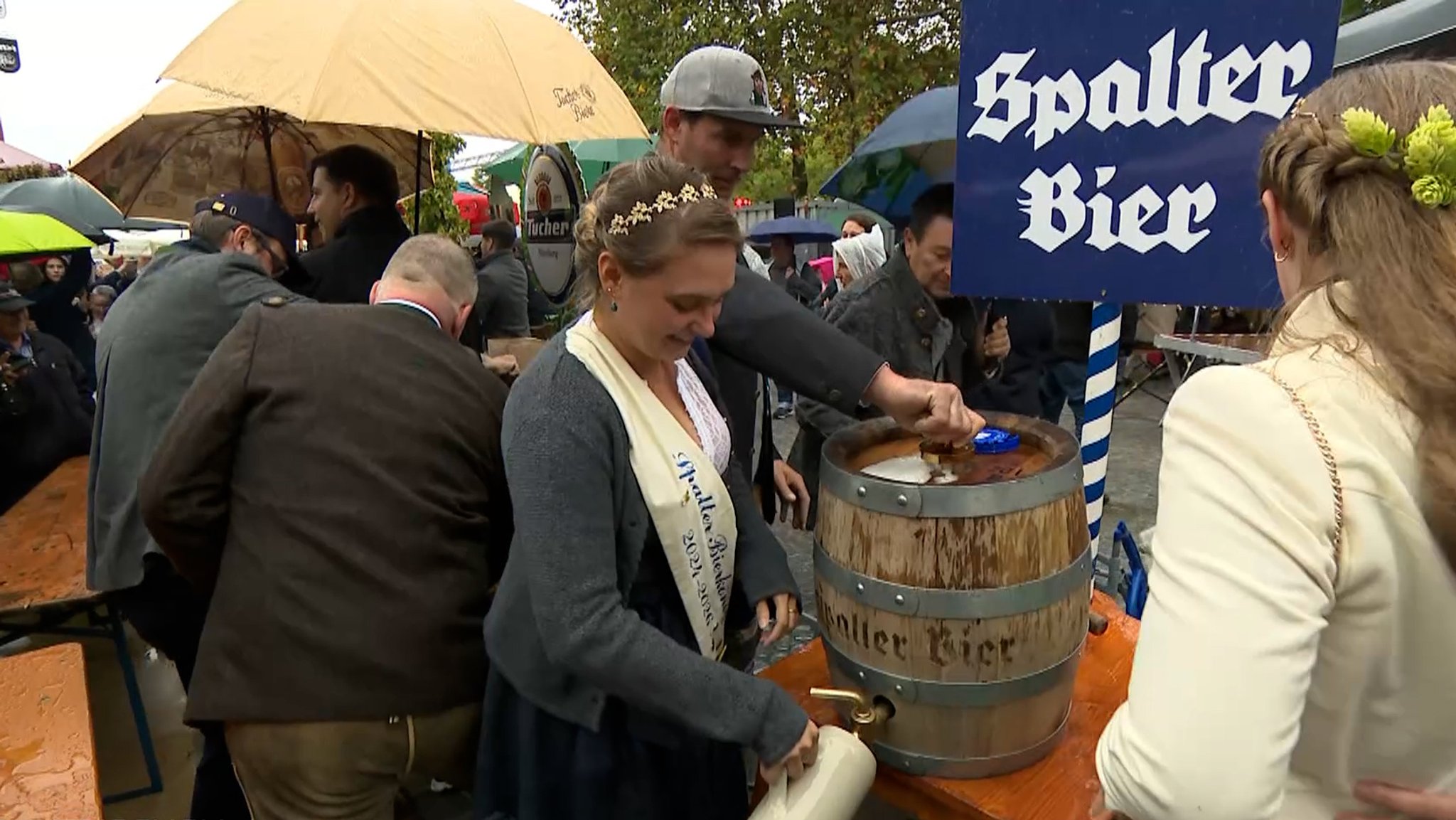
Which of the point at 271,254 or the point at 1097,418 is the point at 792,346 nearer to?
the point at 1097,418

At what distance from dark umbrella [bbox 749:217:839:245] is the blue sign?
8.64 metres

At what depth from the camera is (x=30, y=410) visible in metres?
4.05

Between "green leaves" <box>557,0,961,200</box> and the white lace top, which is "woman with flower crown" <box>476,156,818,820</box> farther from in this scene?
"green leaves" <box>557,0,961,200</box>

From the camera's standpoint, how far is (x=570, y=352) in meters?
1.51

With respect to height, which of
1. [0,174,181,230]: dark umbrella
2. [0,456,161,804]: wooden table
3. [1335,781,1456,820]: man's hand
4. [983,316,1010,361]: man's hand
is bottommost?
[0,456,161,804]: wooden table

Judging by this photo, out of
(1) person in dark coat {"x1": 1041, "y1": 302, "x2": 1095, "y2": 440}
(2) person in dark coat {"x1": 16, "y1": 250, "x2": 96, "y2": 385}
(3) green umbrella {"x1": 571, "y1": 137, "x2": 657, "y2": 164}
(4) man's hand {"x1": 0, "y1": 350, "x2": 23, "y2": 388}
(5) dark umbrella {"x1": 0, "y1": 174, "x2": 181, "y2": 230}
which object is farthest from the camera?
(5) dark umbrella {"x1": 0, "y1": 174, "x2": 181, "y2": 230}

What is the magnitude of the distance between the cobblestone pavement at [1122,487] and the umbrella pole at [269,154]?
113 inches

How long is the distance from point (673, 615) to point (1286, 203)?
3.69 ft

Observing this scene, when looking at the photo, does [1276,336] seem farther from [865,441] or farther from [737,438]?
[737,438]

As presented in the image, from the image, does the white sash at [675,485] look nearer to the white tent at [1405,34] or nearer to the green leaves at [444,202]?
the white tent at [1405,34]

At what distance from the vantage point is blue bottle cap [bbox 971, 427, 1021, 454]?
1728 mm

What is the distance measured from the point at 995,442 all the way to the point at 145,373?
230 centimetres

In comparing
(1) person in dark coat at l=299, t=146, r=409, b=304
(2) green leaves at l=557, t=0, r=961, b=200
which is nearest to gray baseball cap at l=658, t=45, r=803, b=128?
(1) person in dark coat at l=299, t=146, r=409, b=304

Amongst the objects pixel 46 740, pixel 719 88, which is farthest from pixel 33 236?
pixel 719 88
